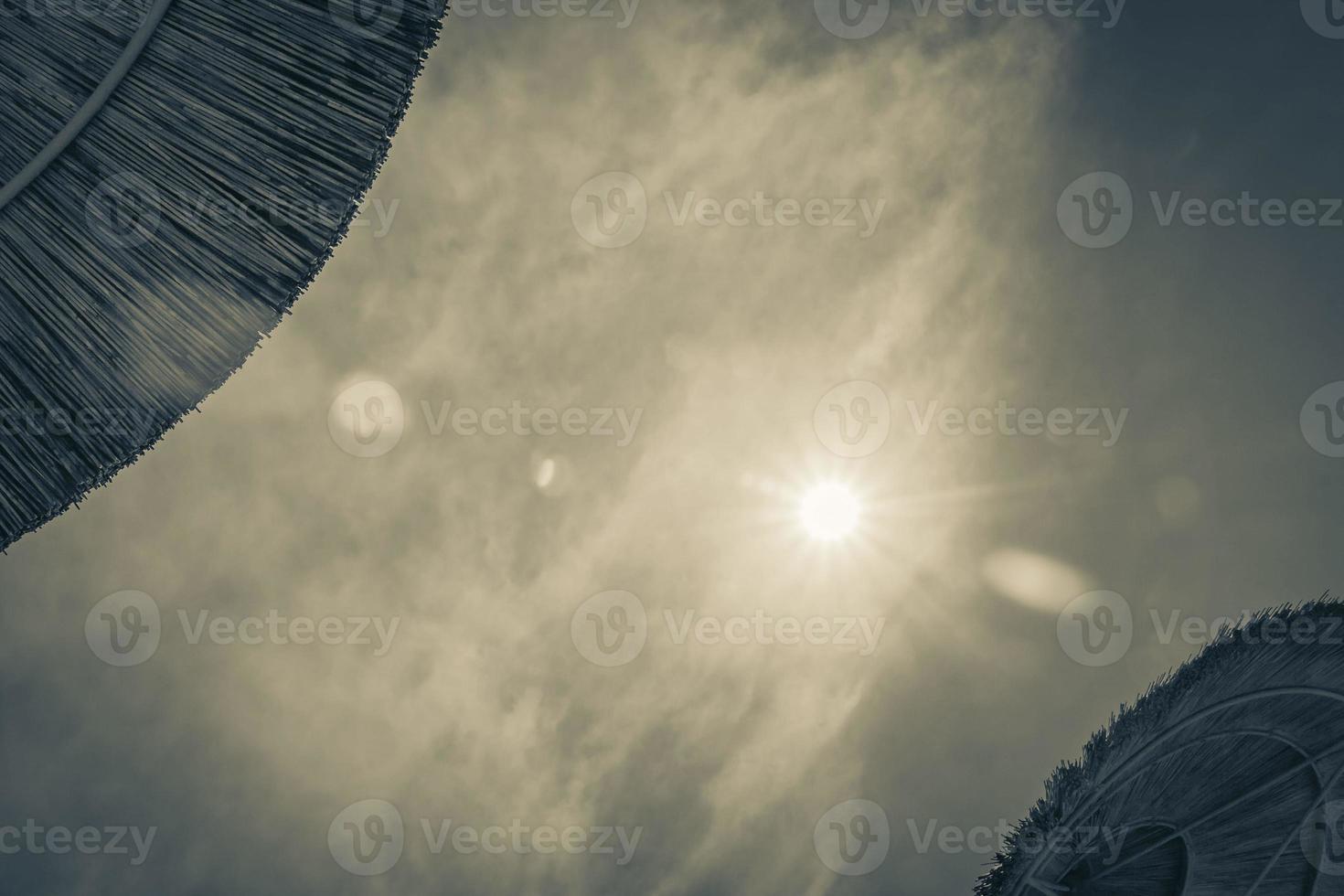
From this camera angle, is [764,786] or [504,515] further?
[764,786]

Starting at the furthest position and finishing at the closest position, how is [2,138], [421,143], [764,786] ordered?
[764,786]
[421,143]
[2,138]

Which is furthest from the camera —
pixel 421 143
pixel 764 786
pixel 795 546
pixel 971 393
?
pixel 764 786

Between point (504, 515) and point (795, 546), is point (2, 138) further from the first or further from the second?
point (795, 546)

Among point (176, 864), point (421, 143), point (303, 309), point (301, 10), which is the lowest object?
point (176, 864)

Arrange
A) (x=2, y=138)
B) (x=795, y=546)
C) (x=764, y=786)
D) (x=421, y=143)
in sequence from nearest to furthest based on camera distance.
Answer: (x=2, y=138)
(x=421, y=143)
(x=795, y=546)
(x=764, y=786)

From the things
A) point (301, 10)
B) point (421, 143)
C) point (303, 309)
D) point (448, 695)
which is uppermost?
point (421, 143)

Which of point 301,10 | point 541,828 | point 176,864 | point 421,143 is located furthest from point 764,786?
Result: point 301,10

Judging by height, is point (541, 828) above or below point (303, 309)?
below

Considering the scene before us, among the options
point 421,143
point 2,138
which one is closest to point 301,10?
point 2,138

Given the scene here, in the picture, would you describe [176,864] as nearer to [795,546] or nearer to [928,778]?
[795,546]
